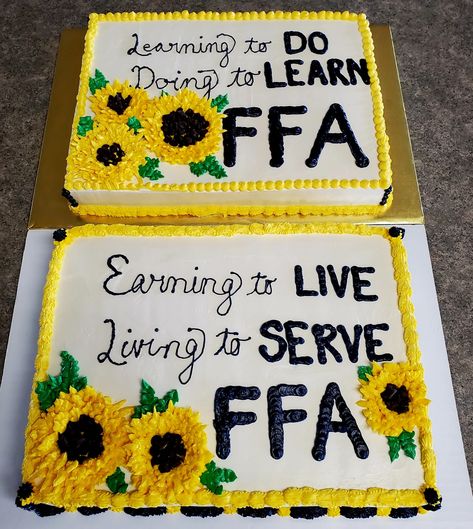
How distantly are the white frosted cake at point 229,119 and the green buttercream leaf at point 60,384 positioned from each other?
0.73 metres

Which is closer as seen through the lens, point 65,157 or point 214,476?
point 214,476

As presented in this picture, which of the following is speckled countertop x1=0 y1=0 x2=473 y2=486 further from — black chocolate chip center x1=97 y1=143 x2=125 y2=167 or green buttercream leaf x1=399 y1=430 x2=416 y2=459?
black chocolate chip center x1=97 y1=143 x2=125 y2=167

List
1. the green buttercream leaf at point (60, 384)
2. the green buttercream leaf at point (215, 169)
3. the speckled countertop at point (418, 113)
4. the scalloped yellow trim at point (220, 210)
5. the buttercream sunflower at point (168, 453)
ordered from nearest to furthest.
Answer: the buttercream sunflower at point (168, 453) → the green buttercream leaf at point (60, 384) → the green buttercream leaf at point (215, 169) → the scalloped yellow trim at point (220, 210) → the speckled countertop at point (418, 113)

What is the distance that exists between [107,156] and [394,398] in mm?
1510

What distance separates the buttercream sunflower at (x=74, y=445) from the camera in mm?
1869

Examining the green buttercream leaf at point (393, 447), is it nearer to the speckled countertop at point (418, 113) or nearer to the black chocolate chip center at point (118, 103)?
the speckled countertop at point (418, 113)

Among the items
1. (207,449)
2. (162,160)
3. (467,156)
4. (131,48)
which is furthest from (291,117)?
(207,449)

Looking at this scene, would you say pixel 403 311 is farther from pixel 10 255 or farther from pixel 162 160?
pixel 10 255

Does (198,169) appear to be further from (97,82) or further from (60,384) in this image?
(60,384)

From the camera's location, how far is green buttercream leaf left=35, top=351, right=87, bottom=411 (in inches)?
78.1

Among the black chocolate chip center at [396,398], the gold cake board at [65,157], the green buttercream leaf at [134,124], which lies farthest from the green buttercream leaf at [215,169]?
the black chocolate chip center at [396,398]

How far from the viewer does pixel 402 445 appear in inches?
76.3

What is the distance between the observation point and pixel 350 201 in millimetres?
2373

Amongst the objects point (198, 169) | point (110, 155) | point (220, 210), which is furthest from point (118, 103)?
point (220, 210)
